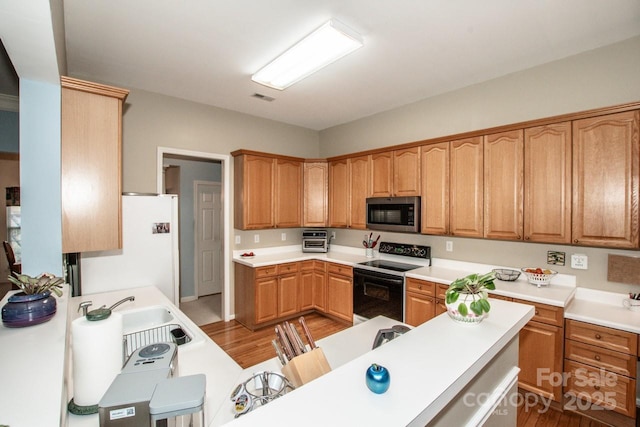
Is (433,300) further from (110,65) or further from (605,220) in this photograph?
(110,65)

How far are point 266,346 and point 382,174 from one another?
2427 mm

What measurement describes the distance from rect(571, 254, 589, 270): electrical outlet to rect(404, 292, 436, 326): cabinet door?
1.20 m

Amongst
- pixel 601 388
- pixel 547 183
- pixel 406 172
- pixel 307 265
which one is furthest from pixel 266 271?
pixel 601 388

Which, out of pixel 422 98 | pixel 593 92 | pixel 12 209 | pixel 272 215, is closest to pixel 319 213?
pixel 272 215

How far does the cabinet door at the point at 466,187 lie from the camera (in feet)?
9.26

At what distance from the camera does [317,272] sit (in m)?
4.06

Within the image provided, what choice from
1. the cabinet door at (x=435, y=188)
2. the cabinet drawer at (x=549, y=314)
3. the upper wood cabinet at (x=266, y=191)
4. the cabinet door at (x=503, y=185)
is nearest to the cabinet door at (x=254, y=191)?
the upper wood cabinet at (x=266, y=191)

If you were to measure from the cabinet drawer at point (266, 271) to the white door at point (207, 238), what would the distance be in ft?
5.31

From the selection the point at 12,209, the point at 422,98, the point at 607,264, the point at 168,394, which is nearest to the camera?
the point at 168,394

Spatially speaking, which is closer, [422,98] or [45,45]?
[45,45]

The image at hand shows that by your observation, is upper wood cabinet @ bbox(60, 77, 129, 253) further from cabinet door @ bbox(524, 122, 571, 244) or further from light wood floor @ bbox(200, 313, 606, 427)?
cabinet door @ bbox(524, 122, 571, 244)

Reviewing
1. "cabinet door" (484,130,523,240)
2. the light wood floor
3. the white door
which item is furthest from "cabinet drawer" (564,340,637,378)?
the white door

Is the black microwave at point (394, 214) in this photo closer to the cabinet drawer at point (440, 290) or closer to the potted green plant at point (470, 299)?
the cabinet drawer at point (440, 290)

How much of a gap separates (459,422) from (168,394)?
3.46 ft
